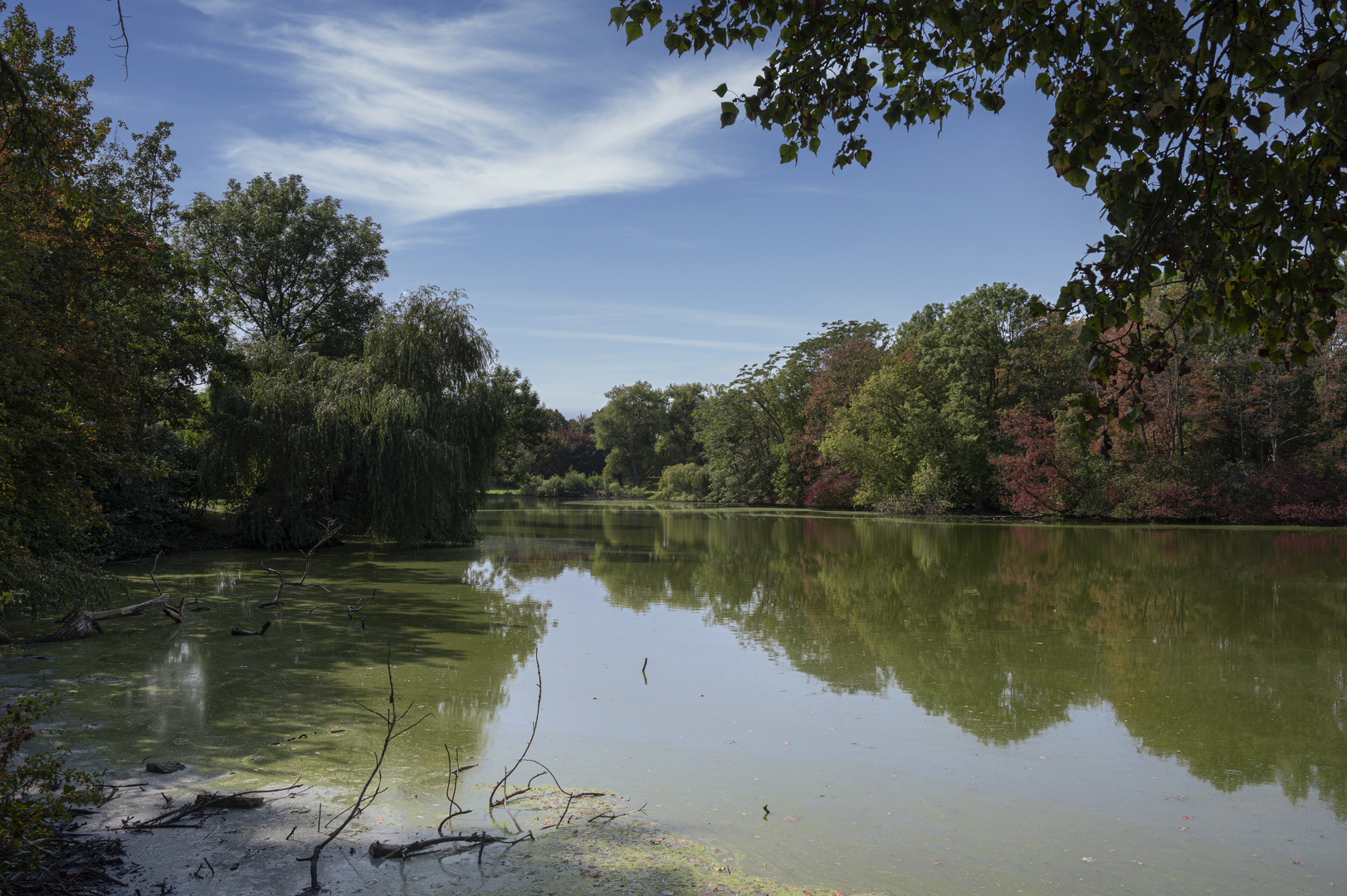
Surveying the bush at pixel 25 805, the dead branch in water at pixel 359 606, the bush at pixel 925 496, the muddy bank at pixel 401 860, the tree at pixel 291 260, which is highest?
the tree at pixel 291 260

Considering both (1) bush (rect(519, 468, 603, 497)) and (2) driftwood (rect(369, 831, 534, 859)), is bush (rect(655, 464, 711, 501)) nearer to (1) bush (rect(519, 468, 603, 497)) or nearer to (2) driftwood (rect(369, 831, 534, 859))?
(1) bush (rect(519, 468, 603, 497))

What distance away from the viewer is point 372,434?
16672 millimetres

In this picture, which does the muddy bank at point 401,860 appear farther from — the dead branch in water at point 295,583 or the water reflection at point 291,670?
the dead branch in water at point 295,583

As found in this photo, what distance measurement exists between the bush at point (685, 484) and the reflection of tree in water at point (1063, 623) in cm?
2851

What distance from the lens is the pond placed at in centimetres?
409

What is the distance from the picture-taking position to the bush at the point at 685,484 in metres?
50.6

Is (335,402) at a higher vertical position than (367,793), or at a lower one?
higher

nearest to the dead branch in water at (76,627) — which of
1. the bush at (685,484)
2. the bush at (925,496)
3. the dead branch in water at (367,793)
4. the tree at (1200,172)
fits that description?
the dead branch in water at (367,793)

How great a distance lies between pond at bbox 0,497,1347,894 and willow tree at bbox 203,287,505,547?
3.32 m

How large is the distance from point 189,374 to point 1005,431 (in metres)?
28.0

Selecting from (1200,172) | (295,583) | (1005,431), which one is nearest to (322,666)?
(295,583)

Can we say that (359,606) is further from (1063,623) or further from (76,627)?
(1063,623)

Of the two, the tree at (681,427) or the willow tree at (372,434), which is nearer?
the willow tree at (372,434)

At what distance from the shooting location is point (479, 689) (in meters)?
6.86
